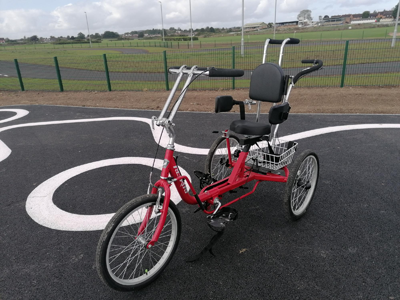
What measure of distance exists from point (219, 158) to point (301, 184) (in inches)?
46.1

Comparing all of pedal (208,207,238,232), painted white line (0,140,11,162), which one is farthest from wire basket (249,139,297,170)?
painted white line (0,140,11,162)

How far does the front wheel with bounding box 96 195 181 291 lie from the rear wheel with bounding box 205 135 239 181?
4.03 feet

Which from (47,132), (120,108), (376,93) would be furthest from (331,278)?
(376,93)

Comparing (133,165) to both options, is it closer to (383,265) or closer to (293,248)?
(293,248)

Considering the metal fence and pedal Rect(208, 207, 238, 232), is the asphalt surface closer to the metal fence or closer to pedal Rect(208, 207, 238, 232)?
pedal Rect(208, 207, 238, 232)

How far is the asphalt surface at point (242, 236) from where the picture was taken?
2387mm

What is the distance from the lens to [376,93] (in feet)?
33.1

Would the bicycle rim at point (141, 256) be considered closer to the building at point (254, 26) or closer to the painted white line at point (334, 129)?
the painted white line at point (334, 129)

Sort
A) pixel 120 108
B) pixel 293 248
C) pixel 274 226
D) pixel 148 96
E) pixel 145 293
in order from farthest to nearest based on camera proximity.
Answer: pixel 148 96 < pixel 120 108 < pixel 274 226 < pixel 293 248 < pixel 145 293

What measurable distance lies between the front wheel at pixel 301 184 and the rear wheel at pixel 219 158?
2.76 feet

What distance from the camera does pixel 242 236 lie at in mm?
3016

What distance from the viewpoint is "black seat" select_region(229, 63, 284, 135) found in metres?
3.06

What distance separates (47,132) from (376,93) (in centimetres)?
1042

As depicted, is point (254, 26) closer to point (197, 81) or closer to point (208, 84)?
point (197, 81)
